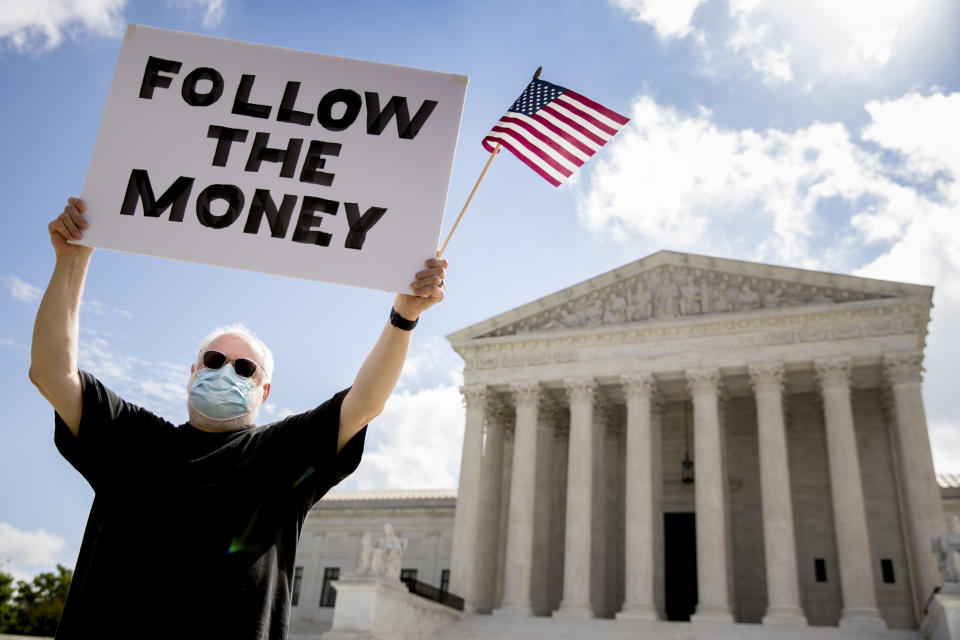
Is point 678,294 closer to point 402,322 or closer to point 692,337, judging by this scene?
point 692,337

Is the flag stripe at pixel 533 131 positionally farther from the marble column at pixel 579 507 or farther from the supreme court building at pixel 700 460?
the marble column at pixel 579 507

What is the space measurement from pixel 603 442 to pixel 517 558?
6.67 meters

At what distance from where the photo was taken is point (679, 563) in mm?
36375

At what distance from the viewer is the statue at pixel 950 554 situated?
22.8 metres

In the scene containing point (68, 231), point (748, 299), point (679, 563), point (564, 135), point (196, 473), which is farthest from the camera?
point (679, 563)

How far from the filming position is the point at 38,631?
166 ft

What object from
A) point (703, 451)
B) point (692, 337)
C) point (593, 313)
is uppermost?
point (593, 313)

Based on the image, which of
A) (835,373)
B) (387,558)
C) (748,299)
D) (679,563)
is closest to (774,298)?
(748,299)

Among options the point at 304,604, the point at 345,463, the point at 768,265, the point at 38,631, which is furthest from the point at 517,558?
the point at 38,631

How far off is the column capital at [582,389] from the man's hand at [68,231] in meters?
32.2

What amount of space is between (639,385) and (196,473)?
31864 millimetres

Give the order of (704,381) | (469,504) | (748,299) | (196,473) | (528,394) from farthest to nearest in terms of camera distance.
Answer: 1. (528,394)
2. (469,504)
3. (748,299)
4. (704,381)
5. (196,473)

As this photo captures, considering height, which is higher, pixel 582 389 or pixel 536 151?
pixel 582 389

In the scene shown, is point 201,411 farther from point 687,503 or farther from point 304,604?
point 304,604
